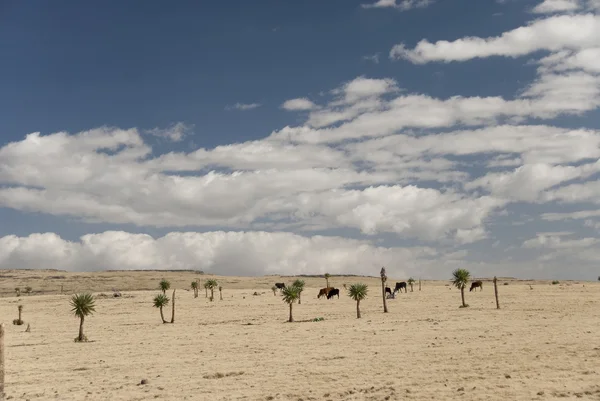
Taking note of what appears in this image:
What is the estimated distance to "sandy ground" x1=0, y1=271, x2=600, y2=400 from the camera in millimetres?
21359

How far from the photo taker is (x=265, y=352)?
106ft

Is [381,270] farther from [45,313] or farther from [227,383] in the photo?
[45,313]

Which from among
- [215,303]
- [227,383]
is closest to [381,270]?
[215,303]

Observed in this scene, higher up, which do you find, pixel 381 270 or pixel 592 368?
pixel 381 270

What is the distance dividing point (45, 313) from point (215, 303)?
78.2 ft

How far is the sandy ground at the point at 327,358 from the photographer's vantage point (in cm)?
Answer: 2136

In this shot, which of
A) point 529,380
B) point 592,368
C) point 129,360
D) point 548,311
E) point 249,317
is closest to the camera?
point 529,380

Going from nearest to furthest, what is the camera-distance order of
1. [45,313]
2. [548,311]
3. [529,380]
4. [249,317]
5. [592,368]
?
[529,380], [592,368], [548,311], [249,317], [45,313]

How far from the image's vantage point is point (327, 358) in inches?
1139

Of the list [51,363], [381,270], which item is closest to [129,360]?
[51,363]

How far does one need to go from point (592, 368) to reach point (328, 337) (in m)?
18.8

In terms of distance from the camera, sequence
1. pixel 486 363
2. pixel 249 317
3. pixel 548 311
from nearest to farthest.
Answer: pixel 486 363 → pixel 548 311 → pixel 249 317

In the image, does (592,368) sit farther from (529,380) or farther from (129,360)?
(129,360)

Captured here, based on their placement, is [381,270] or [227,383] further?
[381,270]
